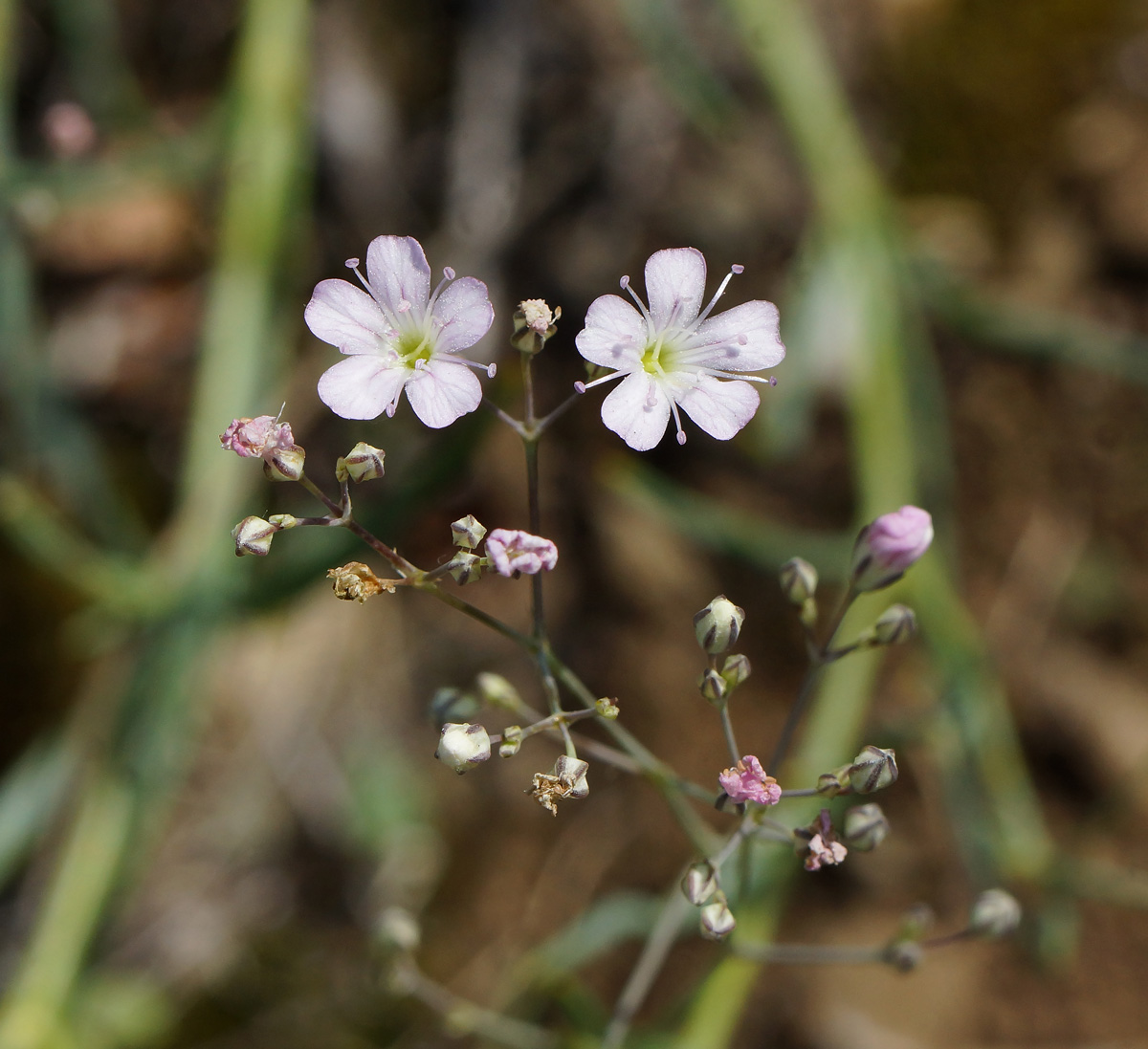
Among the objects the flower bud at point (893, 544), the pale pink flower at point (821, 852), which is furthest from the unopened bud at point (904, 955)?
the flower bud at point (893, 544)

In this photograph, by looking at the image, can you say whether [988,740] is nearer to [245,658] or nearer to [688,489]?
[688,489]

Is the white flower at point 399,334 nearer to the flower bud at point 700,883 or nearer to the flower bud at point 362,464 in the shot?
the flower bud at point 362,464

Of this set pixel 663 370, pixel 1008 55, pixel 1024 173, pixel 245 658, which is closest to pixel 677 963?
pixel 245 658

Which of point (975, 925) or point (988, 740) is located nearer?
point (975, 925)

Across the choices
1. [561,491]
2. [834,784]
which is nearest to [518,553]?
[834,784]

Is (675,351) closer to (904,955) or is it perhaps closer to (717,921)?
(717,921)

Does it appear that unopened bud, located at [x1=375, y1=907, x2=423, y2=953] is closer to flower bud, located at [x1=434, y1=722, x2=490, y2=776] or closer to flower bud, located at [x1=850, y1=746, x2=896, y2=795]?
flower bud, located at [x1=434, y1=722, x2=490, y2=776]
